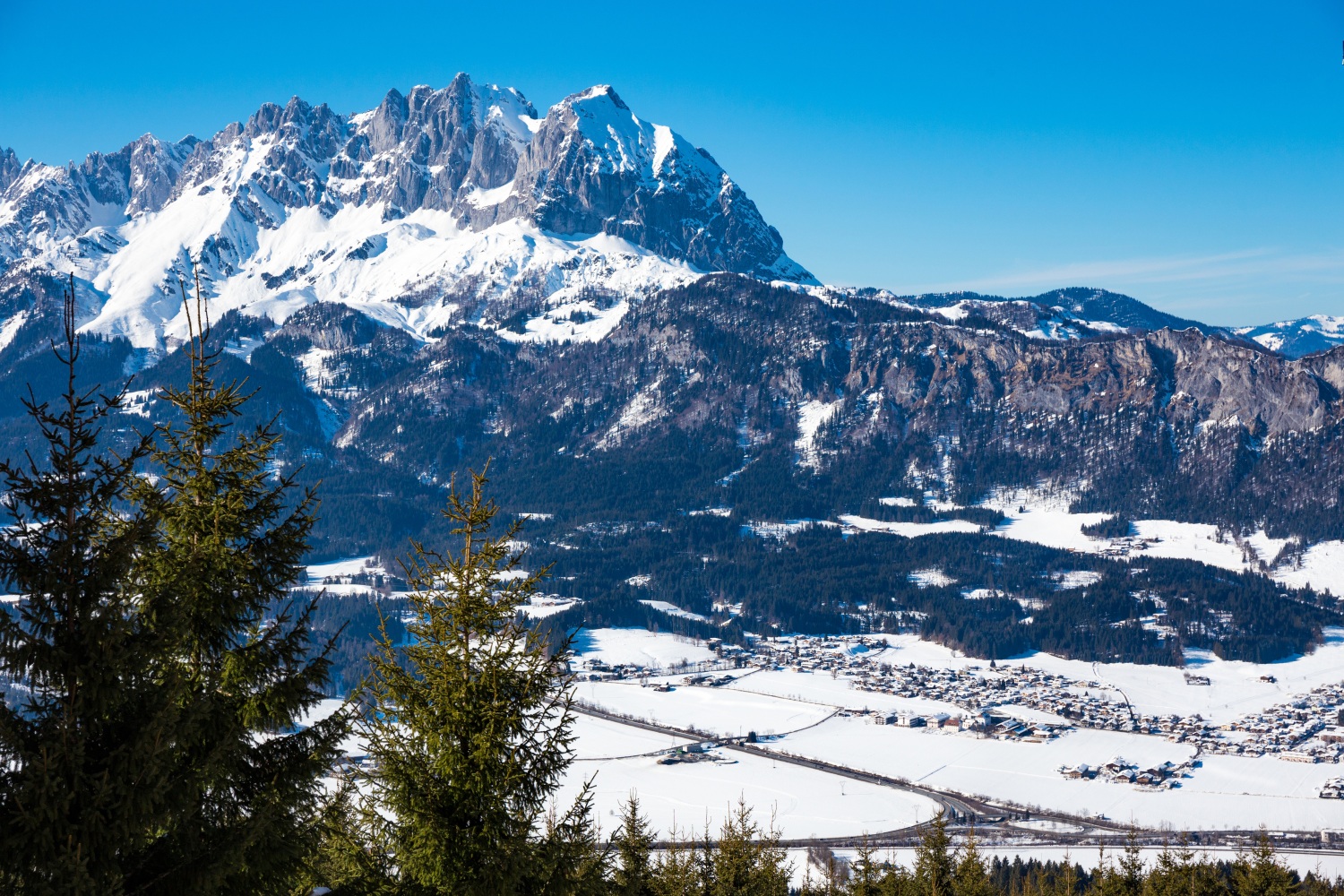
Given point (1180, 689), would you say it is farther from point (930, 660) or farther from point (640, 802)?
point (640, 802)

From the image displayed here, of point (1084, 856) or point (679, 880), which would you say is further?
point (1084, 856)

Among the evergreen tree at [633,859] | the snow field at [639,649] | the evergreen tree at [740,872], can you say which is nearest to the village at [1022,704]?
the snow field at [639,649]

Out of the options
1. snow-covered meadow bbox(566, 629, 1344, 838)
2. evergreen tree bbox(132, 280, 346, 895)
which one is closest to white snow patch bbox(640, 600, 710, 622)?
snow-covered meadow bbox(566, 629, 1344, 838)

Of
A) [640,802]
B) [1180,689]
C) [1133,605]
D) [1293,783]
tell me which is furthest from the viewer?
[1133,605]

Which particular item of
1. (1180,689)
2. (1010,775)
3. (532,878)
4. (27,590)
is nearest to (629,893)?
(532,878)

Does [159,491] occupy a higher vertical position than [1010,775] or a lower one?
higher

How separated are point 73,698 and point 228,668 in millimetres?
3838

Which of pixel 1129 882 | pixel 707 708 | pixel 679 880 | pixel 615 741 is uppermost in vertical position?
pixel 707 708

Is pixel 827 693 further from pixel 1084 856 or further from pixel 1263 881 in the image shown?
pixel 1263 881

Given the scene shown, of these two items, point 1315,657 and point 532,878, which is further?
point 1315,657

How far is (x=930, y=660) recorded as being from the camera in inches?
6275

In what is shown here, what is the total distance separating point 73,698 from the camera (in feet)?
33.2

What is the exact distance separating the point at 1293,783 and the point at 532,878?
104 m

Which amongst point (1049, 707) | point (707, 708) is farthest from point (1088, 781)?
point (707, 708)
